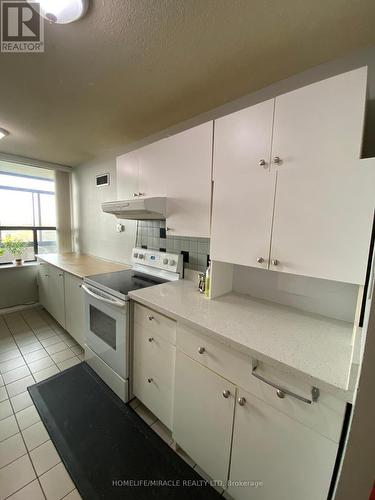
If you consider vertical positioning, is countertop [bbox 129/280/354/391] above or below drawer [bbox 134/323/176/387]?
above

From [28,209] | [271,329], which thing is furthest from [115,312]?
[28,209]

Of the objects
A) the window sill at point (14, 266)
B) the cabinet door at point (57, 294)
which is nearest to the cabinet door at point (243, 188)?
the cabinet door at point (57, 294)

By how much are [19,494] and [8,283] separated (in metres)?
2.74

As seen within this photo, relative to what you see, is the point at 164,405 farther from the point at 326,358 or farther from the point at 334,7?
the point at 334,7

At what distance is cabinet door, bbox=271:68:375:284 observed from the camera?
788 millimetres

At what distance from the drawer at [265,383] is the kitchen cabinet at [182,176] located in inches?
26.2

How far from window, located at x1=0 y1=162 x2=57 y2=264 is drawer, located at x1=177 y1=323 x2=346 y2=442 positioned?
11.1 feet

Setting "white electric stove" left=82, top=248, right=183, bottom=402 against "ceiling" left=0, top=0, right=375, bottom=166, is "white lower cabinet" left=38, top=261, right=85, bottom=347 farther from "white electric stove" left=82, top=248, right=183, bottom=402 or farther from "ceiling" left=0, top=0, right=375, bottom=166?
"ceiling" left=0, top=0, right=375, bottom=166

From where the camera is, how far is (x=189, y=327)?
3.54 ft

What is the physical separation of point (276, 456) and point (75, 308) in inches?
80.2

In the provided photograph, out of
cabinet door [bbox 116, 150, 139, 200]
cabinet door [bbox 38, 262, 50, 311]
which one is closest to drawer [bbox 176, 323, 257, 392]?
cabinet door [bbox 116, 150, 139, 200]

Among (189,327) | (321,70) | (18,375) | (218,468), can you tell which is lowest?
(18,375)

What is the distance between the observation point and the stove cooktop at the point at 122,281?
154 centimetres

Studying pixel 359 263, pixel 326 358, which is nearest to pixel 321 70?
pixel 359 263
